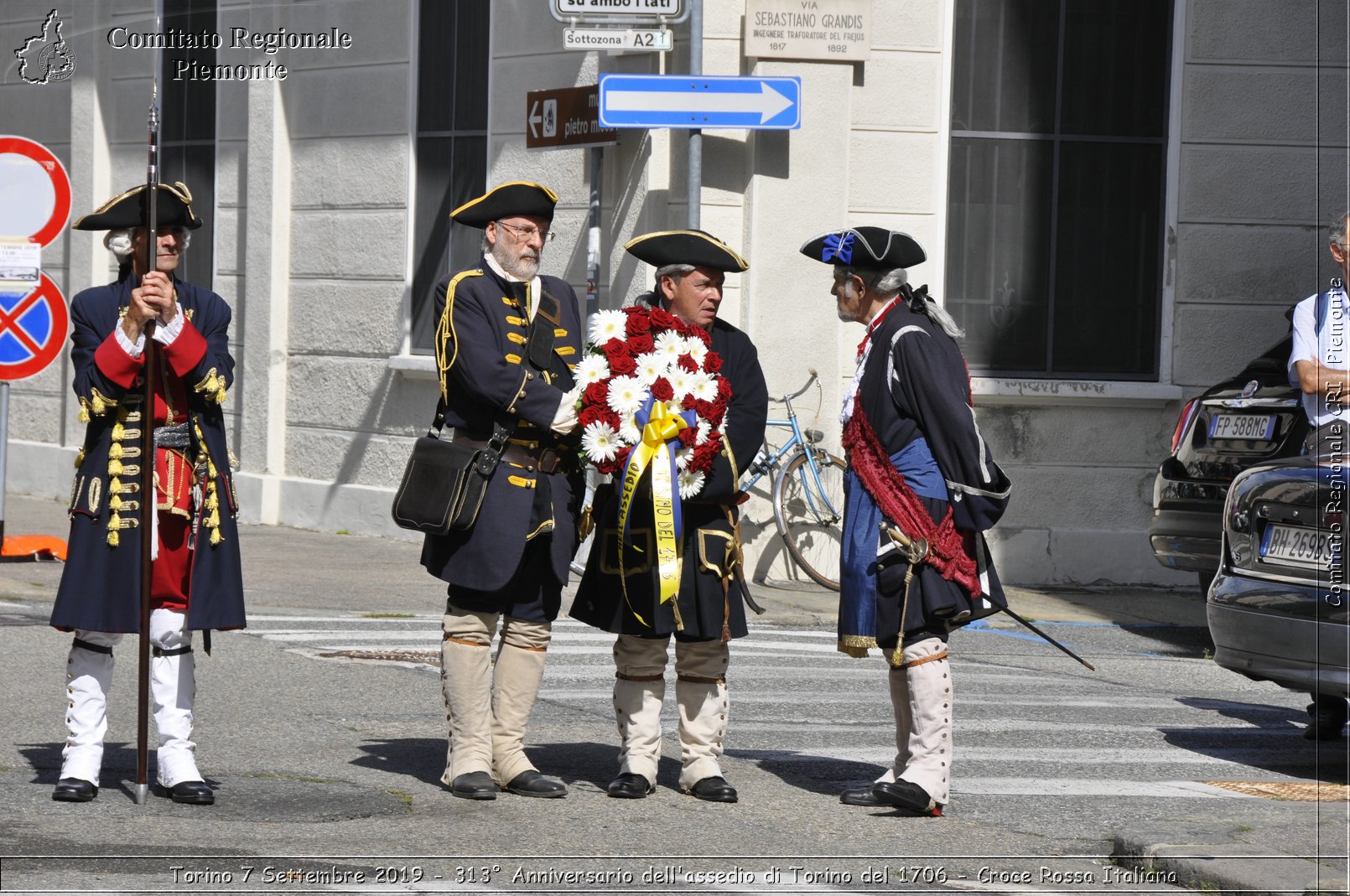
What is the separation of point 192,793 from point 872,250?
117 inches

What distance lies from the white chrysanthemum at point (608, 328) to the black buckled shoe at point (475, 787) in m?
1.57

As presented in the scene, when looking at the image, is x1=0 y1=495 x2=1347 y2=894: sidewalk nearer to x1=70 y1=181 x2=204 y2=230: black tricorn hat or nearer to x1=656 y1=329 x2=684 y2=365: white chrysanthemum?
x1=70 y1=181 x2=204 y2=230: black tricorn hat

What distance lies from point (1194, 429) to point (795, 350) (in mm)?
3322

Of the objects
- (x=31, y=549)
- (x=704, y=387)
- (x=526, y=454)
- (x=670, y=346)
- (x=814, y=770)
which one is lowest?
(x=814, y=770)

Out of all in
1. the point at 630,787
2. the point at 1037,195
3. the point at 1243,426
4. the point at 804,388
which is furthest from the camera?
the point at 1037,195

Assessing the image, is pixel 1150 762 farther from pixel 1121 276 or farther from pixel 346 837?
pixel 1121 276

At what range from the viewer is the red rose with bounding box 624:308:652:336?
6.69m

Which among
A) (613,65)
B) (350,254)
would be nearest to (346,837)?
(613,65)

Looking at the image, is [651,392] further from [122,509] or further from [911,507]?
[122,509]

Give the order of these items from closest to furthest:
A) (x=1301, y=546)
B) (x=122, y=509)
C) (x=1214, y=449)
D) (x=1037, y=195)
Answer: (x=122, y=509), (x=1301, y=546), (x=1214, y=449), (x=1037, y=195)

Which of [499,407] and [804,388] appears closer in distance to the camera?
[499,407]

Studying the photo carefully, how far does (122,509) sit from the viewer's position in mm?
6473

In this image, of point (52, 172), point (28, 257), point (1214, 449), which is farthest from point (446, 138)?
point (1214, 449)

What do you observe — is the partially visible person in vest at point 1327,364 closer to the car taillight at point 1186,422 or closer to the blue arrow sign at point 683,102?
the car taillight at point 1186,422
